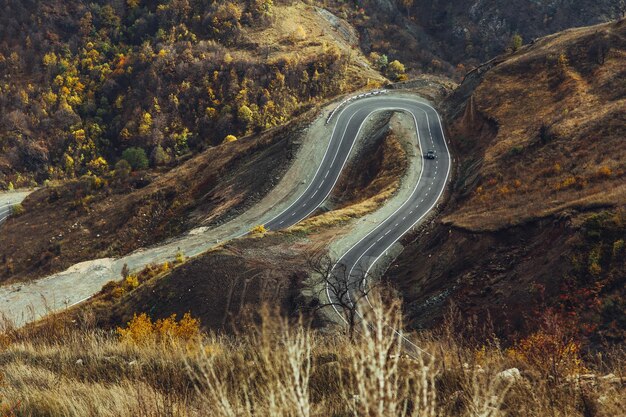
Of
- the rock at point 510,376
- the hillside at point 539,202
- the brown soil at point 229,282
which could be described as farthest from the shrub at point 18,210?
the rock at point 510,376

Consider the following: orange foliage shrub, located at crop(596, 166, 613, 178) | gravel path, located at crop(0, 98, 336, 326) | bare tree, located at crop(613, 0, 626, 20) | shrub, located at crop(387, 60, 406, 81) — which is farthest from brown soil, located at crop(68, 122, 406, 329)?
bare tree, located at crop(613, 0, 626, 20)

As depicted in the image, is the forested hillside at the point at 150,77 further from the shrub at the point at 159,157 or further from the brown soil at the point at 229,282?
the brown soil at the point at 229,282

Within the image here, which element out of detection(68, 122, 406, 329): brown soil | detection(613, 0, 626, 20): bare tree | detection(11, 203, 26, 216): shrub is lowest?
detection(68, 122, 406, 329): brown soil

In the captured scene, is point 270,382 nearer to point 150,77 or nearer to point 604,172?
point 604,172

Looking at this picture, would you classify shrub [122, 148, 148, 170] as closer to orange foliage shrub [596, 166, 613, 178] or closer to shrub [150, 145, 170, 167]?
shrub [150, 145, 170, 167]

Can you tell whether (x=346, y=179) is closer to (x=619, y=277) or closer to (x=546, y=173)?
(x=546, y=173)
